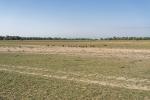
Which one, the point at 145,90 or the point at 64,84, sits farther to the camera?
the point at 64,84

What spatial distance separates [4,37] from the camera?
550ft

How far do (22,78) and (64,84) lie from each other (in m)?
2.74

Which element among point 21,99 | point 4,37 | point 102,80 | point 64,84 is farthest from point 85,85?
point 4,37

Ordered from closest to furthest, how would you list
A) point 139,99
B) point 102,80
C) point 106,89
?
point 139,99 → point 106,89 → point 102,80

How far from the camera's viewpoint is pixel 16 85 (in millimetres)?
11172

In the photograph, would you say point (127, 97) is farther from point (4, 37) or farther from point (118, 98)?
point (4, 37)

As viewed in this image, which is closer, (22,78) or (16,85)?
(16,85)

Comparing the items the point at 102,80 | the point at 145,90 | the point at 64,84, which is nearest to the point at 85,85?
the point at 64,84

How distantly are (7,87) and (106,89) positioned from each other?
4.25m

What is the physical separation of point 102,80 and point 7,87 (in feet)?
15.6

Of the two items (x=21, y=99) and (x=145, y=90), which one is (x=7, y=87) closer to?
(x=21, y=99)

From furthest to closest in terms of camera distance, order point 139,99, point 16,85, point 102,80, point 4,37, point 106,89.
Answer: point 4,37
point 102,80
point 16,85
point 106,89
point 139,99

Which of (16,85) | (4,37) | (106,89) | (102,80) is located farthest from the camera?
(4,37)

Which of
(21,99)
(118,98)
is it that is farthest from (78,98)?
(21,99)
